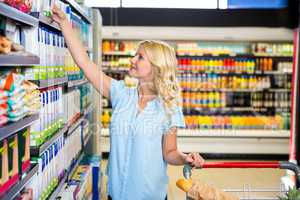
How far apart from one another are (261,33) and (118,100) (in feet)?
17.9

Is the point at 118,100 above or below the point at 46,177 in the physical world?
above

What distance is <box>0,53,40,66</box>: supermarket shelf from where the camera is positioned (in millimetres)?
1719

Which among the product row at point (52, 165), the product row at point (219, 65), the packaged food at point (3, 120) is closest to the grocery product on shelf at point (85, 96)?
the product row at point (52, 165)

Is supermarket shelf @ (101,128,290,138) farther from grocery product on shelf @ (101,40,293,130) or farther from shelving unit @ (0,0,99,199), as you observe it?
shelving unit @ (0,0,99,199)

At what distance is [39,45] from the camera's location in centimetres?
263

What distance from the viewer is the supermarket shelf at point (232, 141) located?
7871 millimetres

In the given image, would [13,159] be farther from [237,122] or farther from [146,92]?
[237,122]

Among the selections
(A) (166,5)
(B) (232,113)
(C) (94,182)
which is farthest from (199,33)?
(C) (94,182)

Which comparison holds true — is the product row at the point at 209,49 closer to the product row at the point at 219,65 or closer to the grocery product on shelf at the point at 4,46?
the product row at the point at 219,65

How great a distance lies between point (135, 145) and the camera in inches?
105

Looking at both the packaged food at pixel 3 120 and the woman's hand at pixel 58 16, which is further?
the woman's hand at pixel 58 16

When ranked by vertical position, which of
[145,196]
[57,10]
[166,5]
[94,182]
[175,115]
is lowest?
[94,182]

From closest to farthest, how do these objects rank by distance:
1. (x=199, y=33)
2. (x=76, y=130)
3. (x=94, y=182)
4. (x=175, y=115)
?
(x=175, y=115) → (x=76, y=130) → (x=94, y=182) → (x=199, y=33)

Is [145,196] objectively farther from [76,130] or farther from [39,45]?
[76,130]
